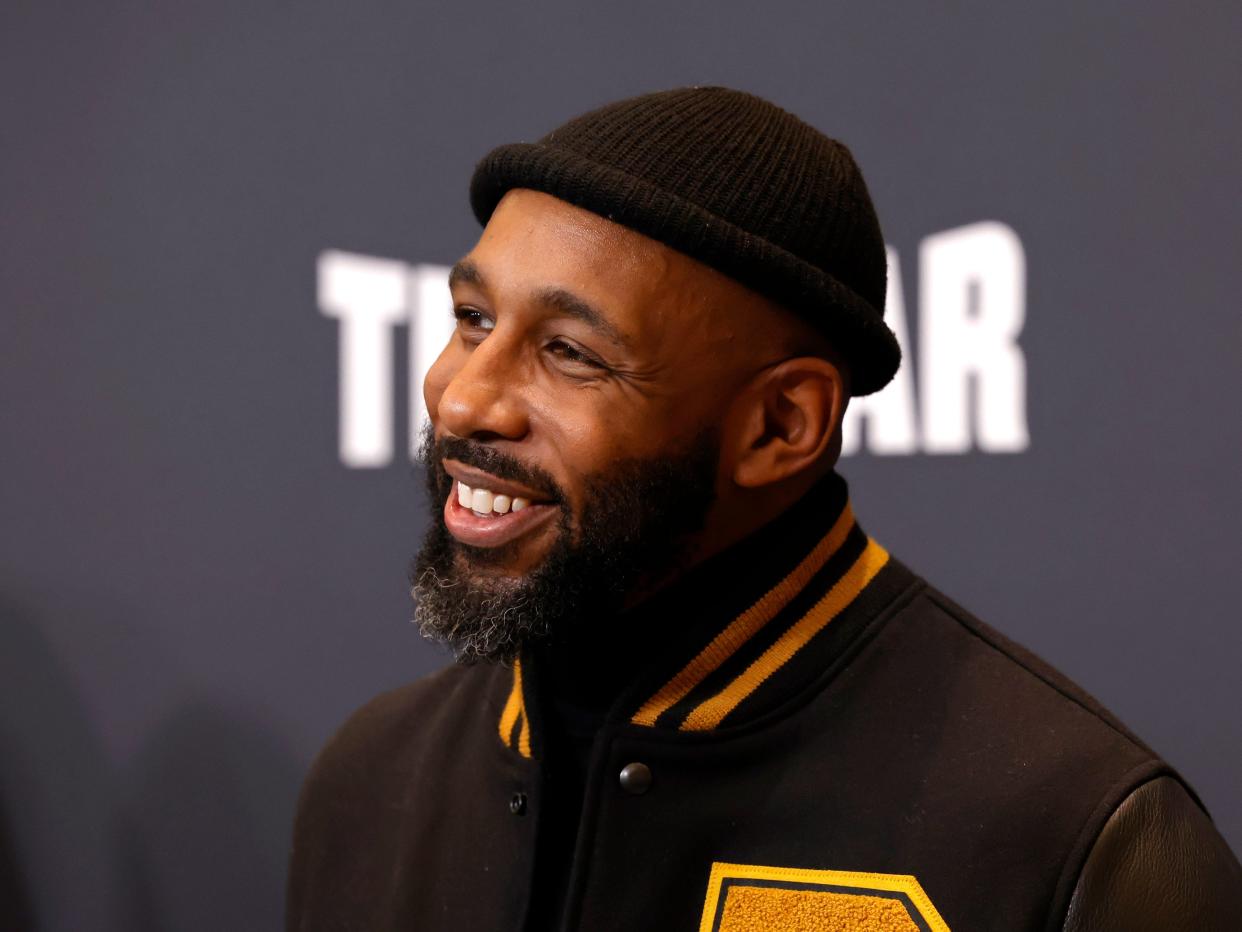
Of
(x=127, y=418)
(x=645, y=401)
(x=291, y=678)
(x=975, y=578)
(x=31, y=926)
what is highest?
(x=645, y=401)

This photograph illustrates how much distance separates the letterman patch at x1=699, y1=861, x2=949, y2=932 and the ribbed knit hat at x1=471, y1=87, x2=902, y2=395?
365 millimetres

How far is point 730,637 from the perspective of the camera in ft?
2.96

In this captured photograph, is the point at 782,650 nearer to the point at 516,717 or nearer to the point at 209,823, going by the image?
the point at 516,717

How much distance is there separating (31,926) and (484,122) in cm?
147

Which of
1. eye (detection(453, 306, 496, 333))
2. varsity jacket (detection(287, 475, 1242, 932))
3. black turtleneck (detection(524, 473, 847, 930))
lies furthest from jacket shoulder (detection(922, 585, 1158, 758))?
eye (detection(453, 306, 496, 333))

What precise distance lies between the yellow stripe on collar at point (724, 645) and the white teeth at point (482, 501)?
174 mm

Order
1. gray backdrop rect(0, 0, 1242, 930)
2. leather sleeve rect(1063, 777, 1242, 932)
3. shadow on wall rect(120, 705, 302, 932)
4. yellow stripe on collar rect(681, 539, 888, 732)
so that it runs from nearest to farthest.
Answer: leather sleeve rect(1063, 777, 1242, 932), yellow stripe on collar rect(681, 539, 888, 732), gray backdrop rect(0, 0, 1242, 930), shadow on wall rect(120, 705, 302, 932)

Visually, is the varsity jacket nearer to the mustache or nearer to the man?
the man

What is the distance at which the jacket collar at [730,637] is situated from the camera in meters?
0.90

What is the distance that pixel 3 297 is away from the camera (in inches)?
79.8

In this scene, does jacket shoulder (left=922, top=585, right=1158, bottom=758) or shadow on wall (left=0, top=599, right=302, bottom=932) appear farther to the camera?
shadow on wall (left=0, top=599, right=302, bottom=932)

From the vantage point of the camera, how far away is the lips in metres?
0.87

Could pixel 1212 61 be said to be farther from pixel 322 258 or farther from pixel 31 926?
pixel 31 926

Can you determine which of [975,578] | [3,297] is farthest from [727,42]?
[3,297]
